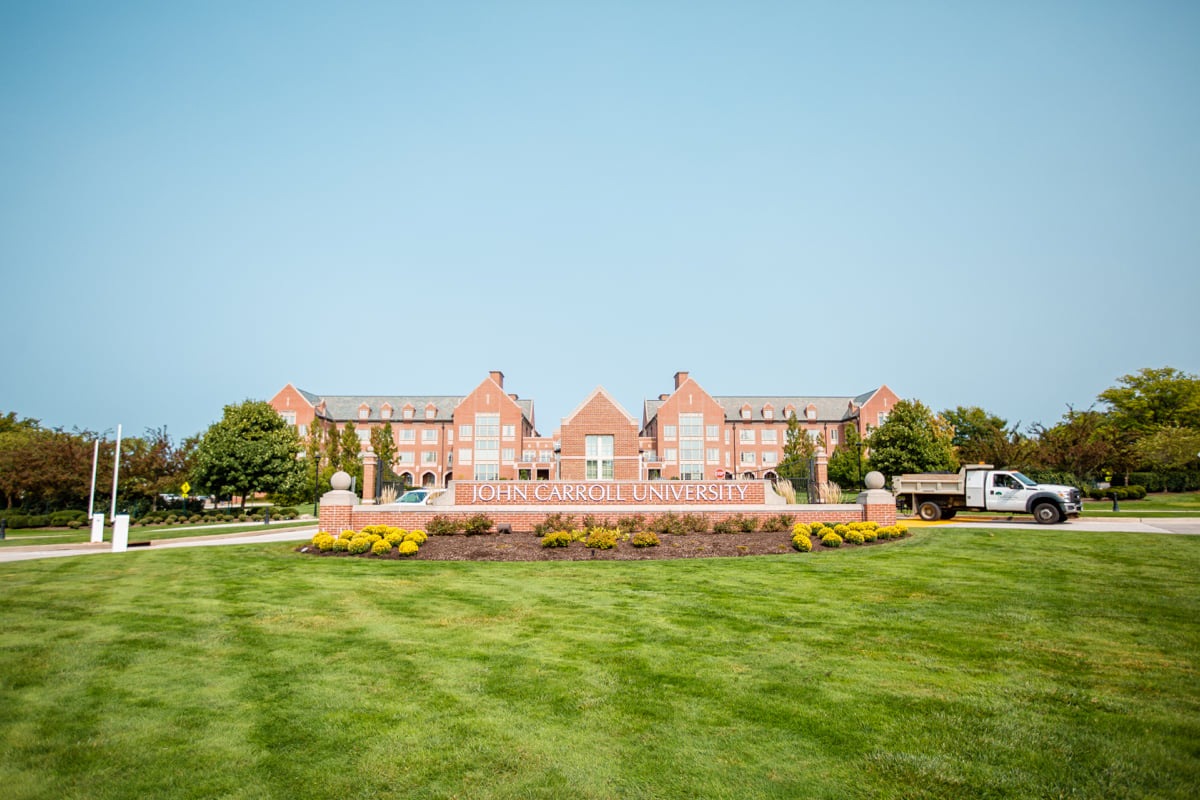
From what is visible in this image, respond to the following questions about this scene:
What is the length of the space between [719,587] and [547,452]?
194 feet

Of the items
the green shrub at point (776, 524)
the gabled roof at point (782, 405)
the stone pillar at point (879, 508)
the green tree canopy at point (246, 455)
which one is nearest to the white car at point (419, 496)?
the green shrub at point (776, 524)

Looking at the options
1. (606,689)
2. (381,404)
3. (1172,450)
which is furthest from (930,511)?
(381,404)

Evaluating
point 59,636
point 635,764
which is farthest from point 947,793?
point 59,636

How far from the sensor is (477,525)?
63.5 feet

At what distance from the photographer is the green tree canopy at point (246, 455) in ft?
135

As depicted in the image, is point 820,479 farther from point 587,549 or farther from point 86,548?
point 86,548

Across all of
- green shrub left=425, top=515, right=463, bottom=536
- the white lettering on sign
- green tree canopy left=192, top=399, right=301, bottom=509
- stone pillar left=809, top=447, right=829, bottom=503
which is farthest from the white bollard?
green tree canopy left=192, top=399, right=301, bottom=509

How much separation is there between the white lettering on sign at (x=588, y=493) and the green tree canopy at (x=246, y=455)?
2689 centimetres

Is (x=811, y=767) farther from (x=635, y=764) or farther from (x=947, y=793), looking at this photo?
(x=635, y=764)

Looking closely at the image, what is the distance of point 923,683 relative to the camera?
7000 millimetres

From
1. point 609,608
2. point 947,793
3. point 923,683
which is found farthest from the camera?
point 609,608

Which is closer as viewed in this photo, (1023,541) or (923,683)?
(923,683)

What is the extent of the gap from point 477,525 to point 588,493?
12.3 feet

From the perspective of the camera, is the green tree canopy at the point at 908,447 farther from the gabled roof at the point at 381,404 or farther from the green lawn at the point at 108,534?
the gabled roof at the point at 381,404
